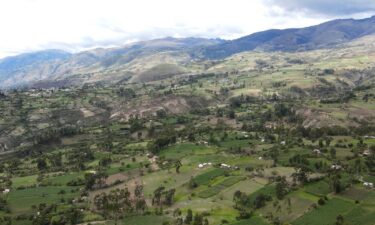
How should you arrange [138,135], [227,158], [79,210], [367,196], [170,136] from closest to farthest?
[367,196], [79,210], [227,158], [170,136], [138,135]

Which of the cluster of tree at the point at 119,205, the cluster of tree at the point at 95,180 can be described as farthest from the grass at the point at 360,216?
the cluster of tree at the point at 95,180

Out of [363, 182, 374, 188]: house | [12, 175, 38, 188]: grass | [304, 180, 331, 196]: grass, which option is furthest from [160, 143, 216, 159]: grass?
[363, 182, 374, 188]: house

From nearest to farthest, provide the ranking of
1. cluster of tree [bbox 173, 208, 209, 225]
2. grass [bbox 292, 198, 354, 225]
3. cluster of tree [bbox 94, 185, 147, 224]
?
grass [bbox 292, 198, 354, 225]
cluster of tree [bbox 173, 208, 209, 225]
cluster of tree [bbox 94, 185, 147, 224]

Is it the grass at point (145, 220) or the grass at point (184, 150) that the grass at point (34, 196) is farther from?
the grass at point (184, 150)

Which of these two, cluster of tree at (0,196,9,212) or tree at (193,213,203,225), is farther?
cluster of tree at (0,196,9,212)

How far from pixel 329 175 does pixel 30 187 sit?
260 feet

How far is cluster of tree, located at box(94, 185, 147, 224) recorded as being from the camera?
4124 inches

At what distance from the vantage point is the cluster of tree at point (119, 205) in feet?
344

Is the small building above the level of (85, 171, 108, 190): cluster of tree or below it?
above

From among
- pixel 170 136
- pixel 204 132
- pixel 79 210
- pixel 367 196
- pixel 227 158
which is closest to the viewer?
pixel 367 196

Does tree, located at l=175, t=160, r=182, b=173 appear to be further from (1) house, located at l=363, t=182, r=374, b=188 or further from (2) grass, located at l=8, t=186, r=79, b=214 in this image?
(1) house, located at l=363, t=182, r=374, b=188

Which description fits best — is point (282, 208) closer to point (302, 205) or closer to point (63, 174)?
point (302, 205)

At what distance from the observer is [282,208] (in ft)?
330

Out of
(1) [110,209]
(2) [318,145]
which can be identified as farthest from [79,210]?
(2) [318,145]
